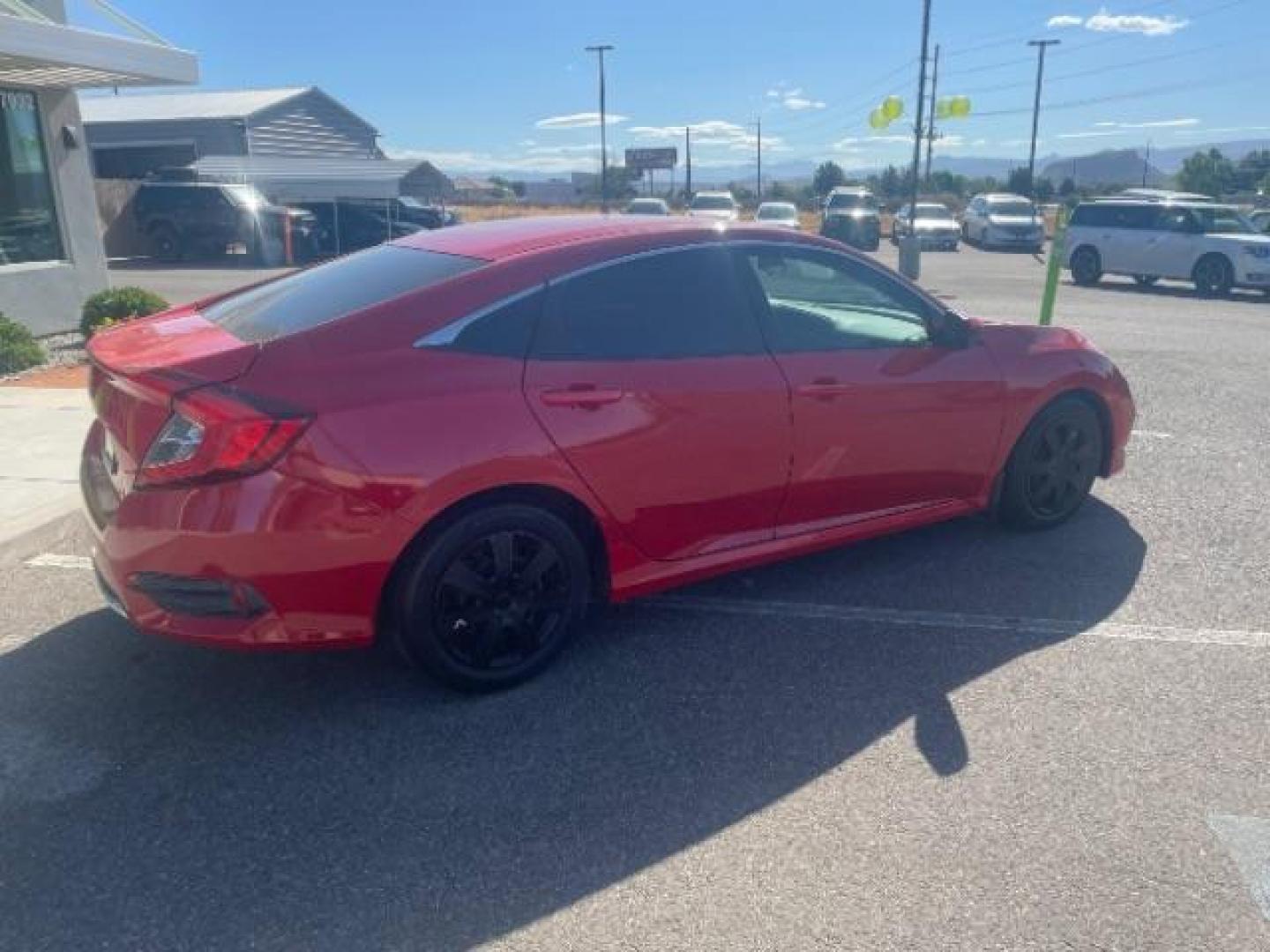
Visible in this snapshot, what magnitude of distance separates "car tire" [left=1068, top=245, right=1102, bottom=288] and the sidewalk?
18.4 meters

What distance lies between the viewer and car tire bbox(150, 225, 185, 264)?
25.4 meters

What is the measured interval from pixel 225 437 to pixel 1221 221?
20.5m

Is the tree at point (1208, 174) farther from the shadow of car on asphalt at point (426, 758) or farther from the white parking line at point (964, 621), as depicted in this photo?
the shadow of car on asphalt at point (426, 758)

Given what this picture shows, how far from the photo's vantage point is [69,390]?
25.9 ft

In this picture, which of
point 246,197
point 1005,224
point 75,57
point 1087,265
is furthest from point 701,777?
point 1005,224

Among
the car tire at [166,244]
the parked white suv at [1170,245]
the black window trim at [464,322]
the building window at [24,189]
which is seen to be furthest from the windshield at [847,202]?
the black window trim at [464,322]

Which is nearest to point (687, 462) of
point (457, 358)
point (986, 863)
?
point (457, 358)

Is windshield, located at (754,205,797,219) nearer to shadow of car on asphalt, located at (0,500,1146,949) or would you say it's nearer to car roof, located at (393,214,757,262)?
car roof, located at (393,214,757,262)

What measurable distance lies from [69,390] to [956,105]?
24.1 metres

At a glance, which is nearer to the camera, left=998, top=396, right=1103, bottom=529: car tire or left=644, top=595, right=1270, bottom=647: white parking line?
left=644, top=595, right=1270, bottom=647: white parking line

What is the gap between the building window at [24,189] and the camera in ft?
34.2

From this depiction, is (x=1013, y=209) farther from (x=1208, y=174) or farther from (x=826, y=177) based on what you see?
A: (x=826, y=177)

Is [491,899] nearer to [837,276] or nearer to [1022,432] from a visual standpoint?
[837,276]

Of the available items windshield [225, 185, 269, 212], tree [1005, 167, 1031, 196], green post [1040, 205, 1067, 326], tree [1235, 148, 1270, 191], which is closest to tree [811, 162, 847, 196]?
tree [1005, 167, 1031, 196]
